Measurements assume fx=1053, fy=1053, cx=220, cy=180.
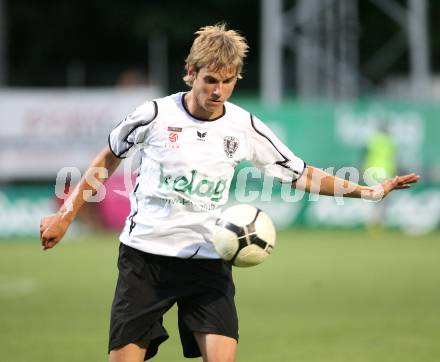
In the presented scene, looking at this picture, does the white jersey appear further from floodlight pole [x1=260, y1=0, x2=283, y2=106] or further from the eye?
floodlight pole [x1=260, y1=0, x2=283, y2=106]

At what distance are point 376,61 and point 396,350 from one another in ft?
88.3

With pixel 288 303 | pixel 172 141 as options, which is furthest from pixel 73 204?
pixel 288 303

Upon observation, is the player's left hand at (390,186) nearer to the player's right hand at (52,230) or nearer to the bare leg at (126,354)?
the bare leg at (126,354)

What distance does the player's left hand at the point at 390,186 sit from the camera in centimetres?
623

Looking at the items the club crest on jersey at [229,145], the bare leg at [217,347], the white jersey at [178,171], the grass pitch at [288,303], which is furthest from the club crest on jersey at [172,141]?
the grass pitch at [288,303]

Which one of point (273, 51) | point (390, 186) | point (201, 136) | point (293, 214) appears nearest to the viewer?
point (201, 136)

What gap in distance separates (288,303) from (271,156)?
5.44 meters

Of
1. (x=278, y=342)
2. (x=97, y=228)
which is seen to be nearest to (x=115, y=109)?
(x=97, y=228)

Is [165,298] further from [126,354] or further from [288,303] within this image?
[288,303]

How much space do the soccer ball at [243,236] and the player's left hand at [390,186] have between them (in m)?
0.66

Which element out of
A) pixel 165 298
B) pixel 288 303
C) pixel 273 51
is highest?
pixel 273 51

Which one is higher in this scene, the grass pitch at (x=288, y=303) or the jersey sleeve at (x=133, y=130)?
the jersey sleeve at (x=133, y=130)

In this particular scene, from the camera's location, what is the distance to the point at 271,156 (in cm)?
630

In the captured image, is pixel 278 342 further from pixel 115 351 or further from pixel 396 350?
pixel 115 351
